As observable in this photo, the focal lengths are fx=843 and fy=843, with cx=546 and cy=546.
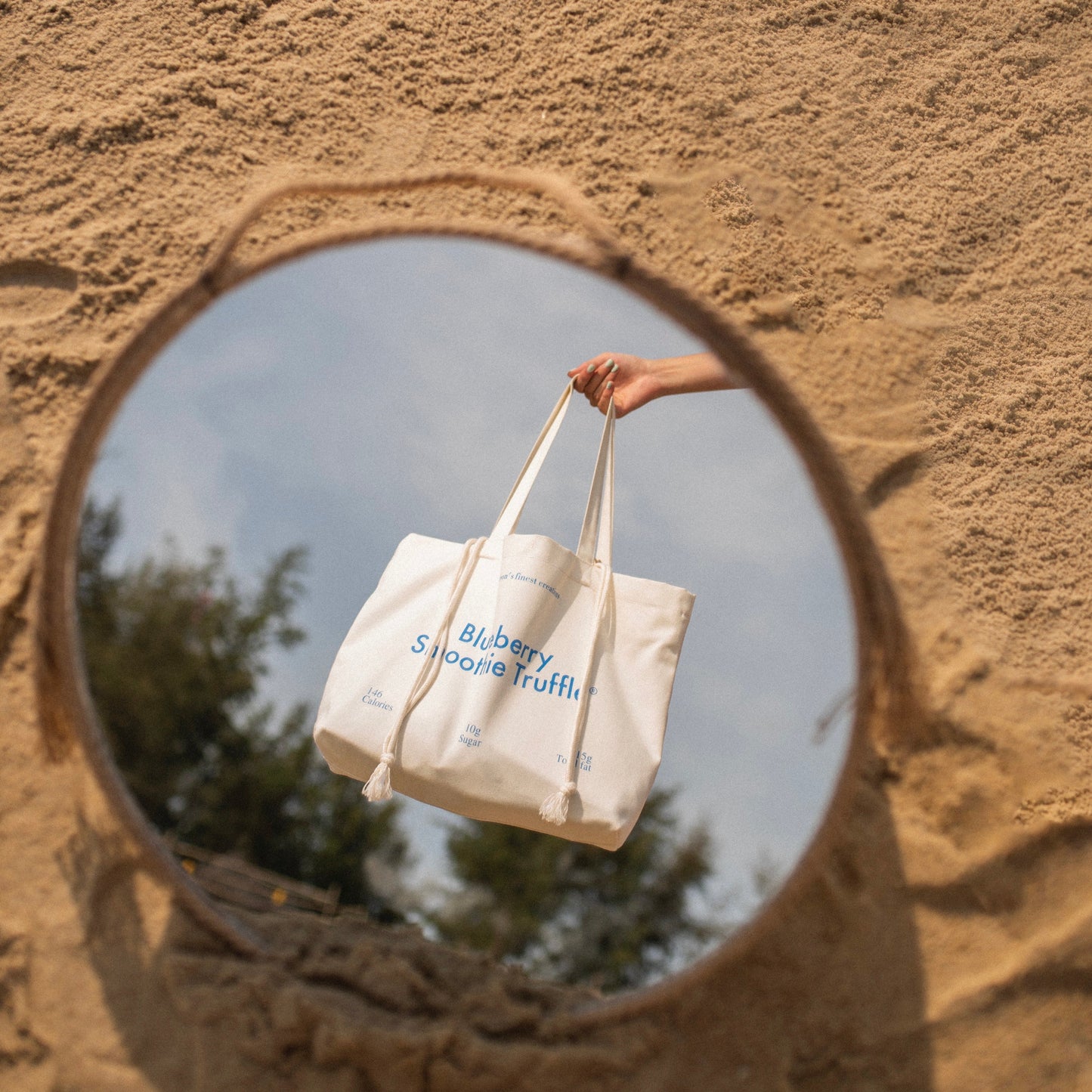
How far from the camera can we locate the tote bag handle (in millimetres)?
871

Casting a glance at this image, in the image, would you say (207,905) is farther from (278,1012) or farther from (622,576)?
(622,576)

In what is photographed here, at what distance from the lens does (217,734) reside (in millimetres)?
3424

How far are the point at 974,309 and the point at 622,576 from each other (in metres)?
0.40

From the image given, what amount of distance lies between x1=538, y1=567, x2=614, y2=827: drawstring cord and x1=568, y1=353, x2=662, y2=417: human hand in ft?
0.64

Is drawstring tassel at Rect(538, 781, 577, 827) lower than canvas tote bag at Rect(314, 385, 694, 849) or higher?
lower

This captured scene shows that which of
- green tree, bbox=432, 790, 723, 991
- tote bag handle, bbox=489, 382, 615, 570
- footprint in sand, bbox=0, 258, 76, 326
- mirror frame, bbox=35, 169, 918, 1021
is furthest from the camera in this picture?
green tree, bbox=432, 790, 723, 991

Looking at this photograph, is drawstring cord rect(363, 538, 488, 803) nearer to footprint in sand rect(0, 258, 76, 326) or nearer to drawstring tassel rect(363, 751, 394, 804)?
drawstring tassel rect(363, 751, 394, 804)

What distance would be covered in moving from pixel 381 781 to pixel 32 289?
535mm

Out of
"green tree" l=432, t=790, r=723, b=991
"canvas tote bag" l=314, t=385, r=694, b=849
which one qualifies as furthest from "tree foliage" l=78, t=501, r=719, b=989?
"canvas tote bag" l=314, t=385, r=694, b=849

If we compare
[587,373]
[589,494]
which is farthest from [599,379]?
[589,494]

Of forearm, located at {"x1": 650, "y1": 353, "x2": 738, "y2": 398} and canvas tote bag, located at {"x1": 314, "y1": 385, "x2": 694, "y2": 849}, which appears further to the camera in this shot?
forearm, located at {"x1": 650, "y1": 353, "x2": 738, "y2": 398}

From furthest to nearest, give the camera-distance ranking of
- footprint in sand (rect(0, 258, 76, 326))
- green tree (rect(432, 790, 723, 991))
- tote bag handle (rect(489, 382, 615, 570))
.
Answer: green tree (rect(432, 790, 723, 991))
tote bag handle (rect(489, 382, 615, 570))
footprint in sand (rect(0, 258, 76, 326))

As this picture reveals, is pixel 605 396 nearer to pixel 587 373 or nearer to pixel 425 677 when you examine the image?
pixel 587 373

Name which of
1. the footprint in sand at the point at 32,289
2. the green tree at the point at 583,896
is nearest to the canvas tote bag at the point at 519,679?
the footprint in sand at the point at 32,289
